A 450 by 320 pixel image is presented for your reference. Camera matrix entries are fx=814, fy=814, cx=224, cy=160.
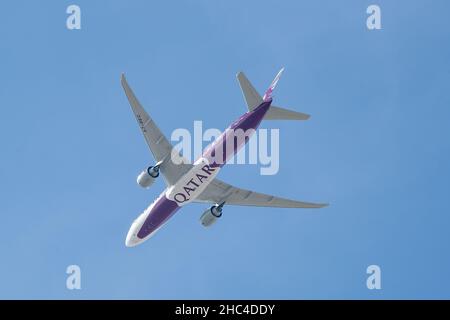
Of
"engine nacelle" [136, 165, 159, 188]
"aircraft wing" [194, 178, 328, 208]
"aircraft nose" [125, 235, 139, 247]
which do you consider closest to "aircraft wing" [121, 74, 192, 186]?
"engine nacelle" [136, 165, 159, 188]

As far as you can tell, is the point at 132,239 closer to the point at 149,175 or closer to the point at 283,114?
the point at 149,175

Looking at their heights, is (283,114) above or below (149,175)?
above

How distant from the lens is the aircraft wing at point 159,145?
64.9 metres

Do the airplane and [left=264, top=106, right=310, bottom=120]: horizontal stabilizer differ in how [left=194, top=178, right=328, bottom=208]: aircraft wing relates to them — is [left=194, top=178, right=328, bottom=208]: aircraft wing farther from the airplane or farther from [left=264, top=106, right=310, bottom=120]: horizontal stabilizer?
[left=264, top=106, right=310, bottom=120]: horizontal stabilizer

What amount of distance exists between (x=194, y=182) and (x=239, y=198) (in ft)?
26.5

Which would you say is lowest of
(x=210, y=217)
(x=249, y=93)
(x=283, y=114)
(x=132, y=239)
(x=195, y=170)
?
(x=132, y=239)

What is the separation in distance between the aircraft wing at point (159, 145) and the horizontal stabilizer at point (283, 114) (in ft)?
26.6

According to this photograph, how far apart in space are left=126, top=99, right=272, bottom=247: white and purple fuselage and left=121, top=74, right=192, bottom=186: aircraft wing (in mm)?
1361

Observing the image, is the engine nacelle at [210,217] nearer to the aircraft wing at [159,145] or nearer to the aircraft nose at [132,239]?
the aircraft wing at [159,145]

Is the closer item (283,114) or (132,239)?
(283,114)

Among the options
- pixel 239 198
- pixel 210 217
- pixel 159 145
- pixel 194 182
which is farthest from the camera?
pixel 239 198

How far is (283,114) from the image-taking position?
66500 millimetres

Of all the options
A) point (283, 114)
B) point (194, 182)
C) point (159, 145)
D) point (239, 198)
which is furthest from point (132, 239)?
point (283, 114)
